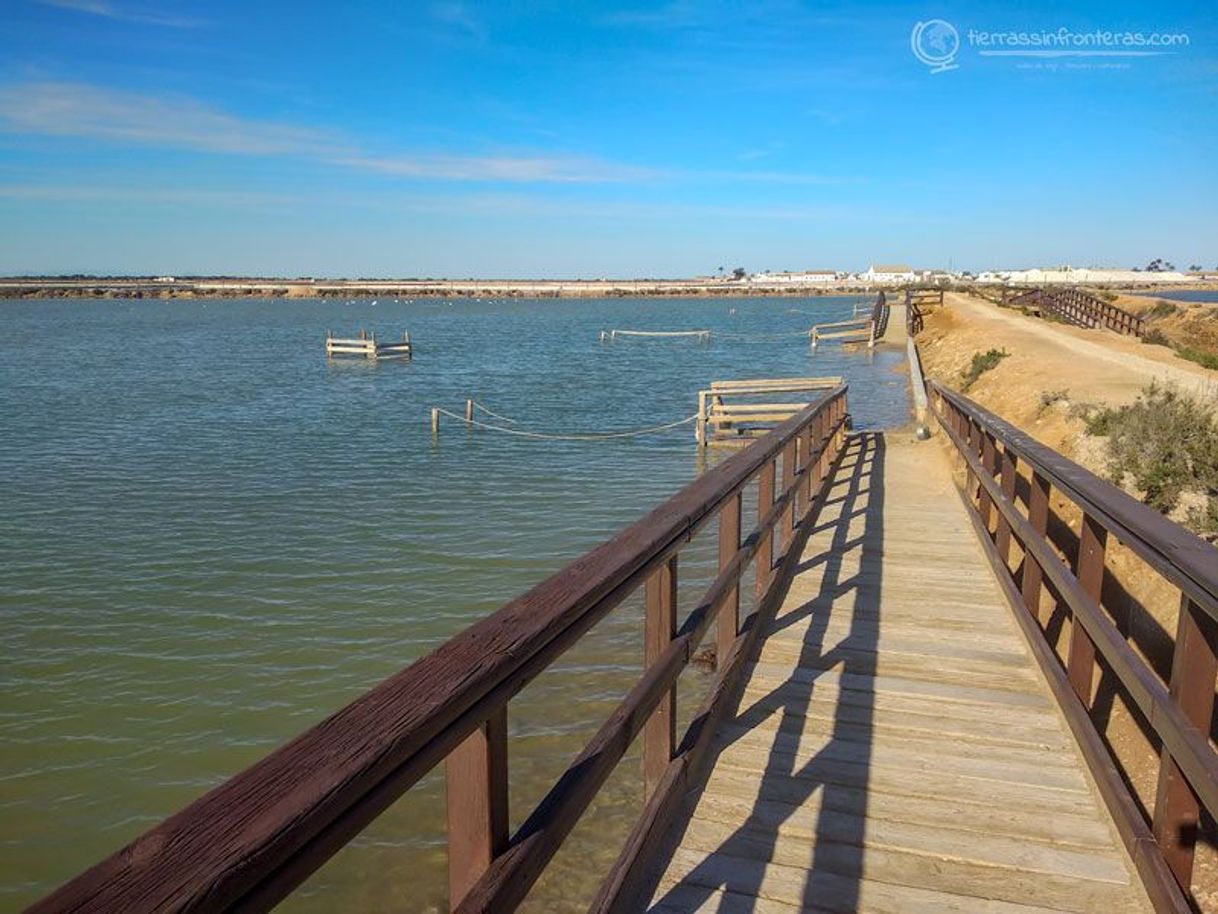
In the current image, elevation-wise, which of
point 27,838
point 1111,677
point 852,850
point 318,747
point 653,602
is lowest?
point 27,838

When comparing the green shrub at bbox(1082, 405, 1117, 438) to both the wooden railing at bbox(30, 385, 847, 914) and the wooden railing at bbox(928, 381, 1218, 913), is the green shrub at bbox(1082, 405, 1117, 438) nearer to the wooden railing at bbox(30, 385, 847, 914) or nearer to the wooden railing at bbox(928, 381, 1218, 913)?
the wooden railing at bbox(928, 381, 1218, 913)

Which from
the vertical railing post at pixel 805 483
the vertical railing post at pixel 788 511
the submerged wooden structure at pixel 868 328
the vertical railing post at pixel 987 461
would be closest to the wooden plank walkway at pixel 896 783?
the vertical railing post at pixel 788 511

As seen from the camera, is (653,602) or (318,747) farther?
(653,602)

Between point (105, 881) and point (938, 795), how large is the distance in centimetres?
315

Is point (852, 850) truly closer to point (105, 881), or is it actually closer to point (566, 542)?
point (105, 881)

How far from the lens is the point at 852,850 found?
3104 millimetres

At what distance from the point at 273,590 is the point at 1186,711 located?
908cm

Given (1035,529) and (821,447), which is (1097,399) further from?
(1035,529)

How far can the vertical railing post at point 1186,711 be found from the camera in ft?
8.24

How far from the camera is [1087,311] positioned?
135ft

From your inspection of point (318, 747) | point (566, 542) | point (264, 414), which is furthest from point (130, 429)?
point (318, 747)

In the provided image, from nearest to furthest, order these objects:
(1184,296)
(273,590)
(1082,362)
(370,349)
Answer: (273,590), (1082,362), (370,349), (1184,296)

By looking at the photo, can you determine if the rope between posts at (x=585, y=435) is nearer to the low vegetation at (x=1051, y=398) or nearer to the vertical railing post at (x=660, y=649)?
the low vegetation at (x=1051, y=398)

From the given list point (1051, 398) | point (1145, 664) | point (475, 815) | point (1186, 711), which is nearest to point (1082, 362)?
point (1051, 398)
